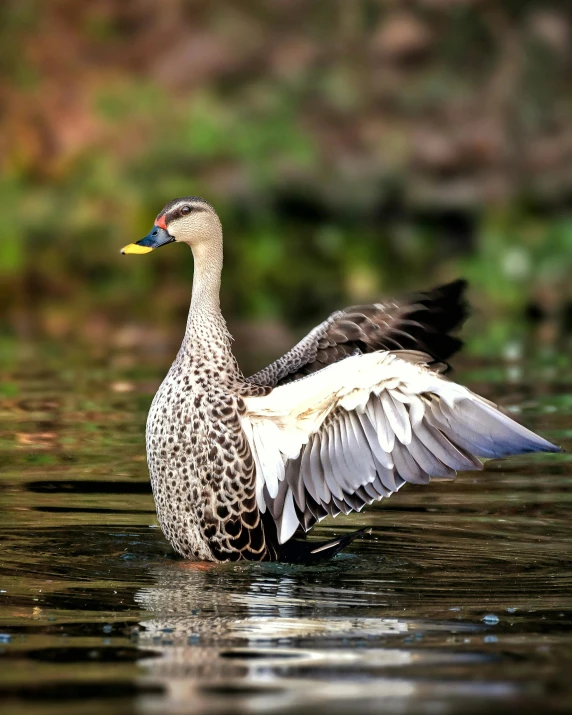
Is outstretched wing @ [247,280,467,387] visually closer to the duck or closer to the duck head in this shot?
the duck

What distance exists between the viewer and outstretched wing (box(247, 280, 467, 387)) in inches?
300

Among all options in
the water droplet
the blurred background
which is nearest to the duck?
the water droplet

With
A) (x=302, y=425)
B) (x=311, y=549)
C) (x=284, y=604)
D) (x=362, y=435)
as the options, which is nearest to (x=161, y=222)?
(x=302, y=425)

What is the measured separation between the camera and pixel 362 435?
6.54 meters

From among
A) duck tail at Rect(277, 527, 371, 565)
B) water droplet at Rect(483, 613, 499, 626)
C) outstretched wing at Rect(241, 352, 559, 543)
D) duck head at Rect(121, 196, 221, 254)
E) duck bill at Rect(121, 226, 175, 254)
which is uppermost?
duck head at Rect(121, 196, 221, 254)

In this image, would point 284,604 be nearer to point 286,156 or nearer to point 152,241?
point 152,241

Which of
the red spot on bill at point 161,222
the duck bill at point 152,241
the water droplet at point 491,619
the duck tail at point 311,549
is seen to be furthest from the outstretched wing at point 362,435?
the red spot on bill at point 161,222

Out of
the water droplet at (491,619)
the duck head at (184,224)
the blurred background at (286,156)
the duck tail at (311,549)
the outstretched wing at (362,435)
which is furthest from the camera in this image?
the blurred background at (286,156)

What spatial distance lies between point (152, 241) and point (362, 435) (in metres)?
1.63

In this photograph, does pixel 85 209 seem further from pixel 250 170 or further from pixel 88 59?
pixel 88 59

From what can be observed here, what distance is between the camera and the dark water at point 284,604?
14.2 ft

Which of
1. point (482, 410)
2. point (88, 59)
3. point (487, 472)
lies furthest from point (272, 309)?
point (482, 410)

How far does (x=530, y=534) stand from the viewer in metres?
7.23

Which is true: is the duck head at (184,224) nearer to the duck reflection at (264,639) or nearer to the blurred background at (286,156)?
the duck reflection at (264,639)
